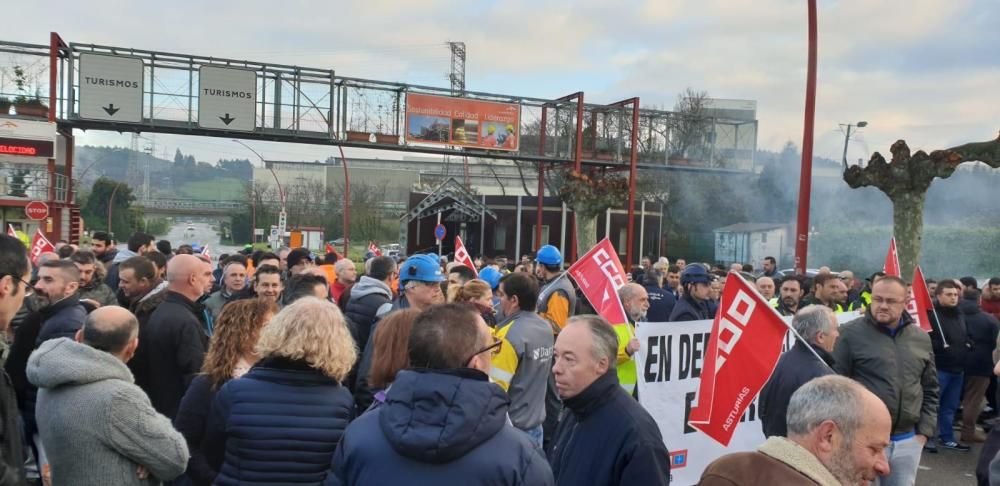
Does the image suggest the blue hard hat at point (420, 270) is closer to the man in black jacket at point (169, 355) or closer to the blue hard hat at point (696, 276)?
the man in black jacket at point (169, 355)

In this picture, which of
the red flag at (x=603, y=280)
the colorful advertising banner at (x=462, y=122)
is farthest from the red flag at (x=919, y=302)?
the colorful advertising banner at (x=462, y=122)

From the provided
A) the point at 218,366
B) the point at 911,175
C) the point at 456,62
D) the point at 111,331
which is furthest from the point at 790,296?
the point at 456,62

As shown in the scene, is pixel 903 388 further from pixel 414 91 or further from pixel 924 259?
pixel 924 259

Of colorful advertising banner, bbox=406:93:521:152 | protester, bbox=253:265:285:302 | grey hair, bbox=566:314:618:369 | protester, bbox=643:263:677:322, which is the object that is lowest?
protester, bbox=643:263:677:322

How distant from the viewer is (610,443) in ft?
11.3

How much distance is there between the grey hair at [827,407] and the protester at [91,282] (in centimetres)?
676

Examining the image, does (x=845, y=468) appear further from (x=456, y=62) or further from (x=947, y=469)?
(x=456, y=62)

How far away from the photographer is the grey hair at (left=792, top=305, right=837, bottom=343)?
5566mm

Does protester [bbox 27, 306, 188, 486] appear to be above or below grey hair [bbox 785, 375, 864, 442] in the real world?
below

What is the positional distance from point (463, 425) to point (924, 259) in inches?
1620

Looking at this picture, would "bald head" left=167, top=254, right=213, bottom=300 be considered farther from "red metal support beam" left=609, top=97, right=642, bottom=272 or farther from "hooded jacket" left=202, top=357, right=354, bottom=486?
"red metal support beam" left=609, top=97, right=642, bottom=272

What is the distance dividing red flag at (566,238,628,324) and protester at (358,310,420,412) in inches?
137

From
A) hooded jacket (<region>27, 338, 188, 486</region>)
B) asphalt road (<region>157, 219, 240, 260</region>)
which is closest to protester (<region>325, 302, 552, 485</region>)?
hooded jacket (<region>27, 338, 188, 486</region>)

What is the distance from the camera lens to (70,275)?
5570 mm
